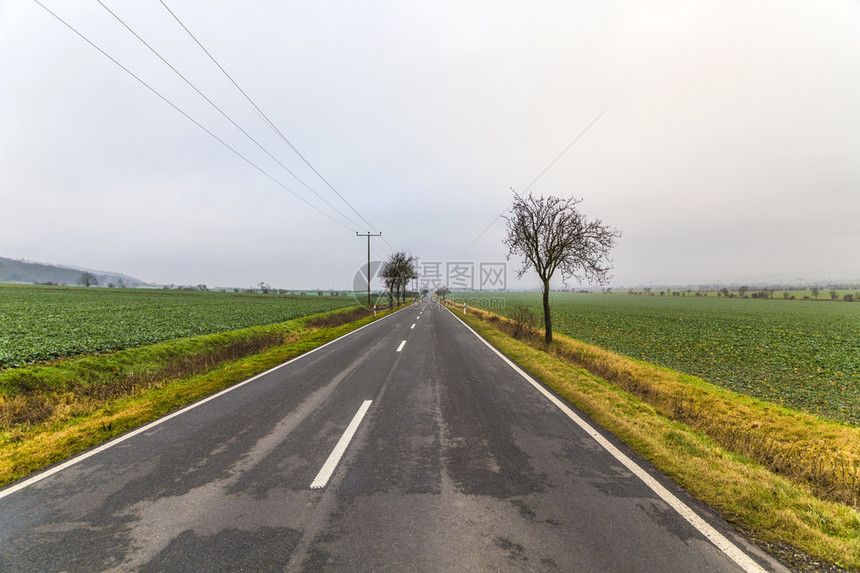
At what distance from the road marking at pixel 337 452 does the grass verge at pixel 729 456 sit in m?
4.05

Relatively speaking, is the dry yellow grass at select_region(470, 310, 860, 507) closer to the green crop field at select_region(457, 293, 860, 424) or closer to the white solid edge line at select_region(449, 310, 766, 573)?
the green crop field at select_region(457, 293, 860, 424)

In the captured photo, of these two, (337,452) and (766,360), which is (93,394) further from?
(766,360)

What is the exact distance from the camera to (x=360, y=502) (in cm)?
311

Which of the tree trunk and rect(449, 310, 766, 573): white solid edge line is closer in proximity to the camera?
rect(449, 310, 766, 573): white solid edge line

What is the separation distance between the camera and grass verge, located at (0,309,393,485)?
439 cm

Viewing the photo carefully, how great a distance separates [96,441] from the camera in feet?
14.8

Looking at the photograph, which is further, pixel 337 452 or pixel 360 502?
pixel 337 452

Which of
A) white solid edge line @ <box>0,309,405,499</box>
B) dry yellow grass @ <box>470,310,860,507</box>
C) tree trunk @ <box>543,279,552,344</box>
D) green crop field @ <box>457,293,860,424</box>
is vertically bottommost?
green crop field @ <box>457,293,860,424</box>

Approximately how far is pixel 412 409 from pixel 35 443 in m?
5.60

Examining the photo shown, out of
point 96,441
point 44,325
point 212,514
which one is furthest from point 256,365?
point 44,325

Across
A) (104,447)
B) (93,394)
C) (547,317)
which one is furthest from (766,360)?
(93,394)

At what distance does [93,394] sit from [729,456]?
39.9 feet

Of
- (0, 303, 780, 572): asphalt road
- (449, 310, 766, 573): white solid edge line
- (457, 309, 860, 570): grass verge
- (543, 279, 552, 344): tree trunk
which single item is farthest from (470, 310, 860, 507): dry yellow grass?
(543, 279, 552, 344): tree trunk

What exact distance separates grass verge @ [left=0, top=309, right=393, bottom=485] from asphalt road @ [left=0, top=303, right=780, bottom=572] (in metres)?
0.66
